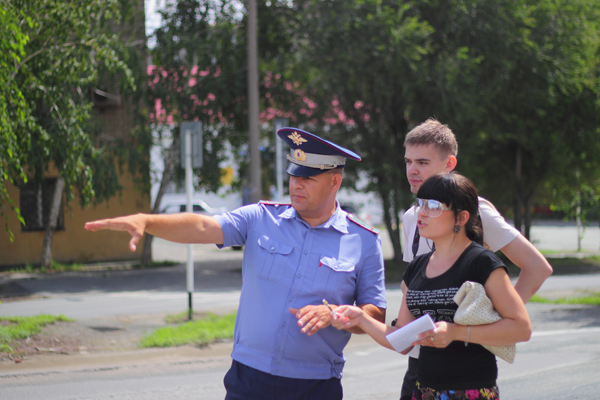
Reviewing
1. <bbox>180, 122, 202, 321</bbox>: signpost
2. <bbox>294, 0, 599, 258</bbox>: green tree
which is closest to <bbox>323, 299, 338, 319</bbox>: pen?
<bbox>180, 122, 202, 321</bbox>: signpost

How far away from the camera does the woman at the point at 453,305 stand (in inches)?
88.4

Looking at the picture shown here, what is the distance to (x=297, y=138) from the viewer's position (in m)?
2.82

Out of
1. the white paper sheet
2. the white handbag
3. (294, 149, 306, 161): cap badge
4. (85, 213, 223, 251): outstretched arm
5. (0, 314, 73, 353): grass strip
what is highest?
(294, 149, 306, 161): cap badge

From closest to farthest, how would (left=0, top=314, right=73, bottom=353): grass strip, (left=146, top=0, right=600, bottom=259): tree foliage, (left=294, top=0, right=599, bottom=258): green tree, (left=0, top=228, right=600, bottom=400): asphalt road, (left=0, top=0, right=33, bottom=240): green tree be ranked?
(left=0, top=228, right=600, bottom=400): asphalt road < (left=0, top=0, right=33, bottom=240): green tree < (left=0, top=314, right=73, bottom=353): grass strip < (left=294, top=0, right=599, bottom=258): green tree < (left=146, top=0, right=600, bottom=259): tree foliage

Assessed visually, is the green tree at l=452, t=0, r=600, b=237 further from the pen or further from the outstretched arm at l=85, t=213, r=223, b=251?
the pen

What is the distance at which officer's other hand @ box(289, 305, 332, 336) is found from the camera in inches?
91.4

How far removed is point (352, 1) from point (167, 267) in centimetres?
850

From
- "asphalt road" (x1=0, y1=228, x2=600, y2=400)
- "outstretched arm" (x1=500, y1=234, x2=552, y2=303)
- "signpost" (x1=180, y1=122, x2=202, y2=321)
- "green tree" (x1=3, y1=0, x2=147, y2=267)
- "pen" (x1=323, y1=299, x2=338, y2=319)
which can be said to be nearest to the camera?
"pen" (x1=323, y1=299, x2=338, y2=319)

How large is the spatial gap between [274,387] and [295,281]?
1.50ft

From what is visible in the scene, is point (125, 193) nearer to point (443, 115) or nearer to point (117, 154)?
point (117, 154)

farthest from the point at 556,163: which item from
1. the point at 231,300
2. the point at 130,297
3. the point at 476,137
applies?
the point at 130,297

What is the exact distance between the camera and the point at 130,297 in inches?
456

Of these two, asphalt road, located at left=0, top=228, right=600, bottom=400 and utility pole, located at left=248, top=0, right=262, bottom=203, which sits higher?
utility pole, located at left=248, top=0, right=262, bottom=203

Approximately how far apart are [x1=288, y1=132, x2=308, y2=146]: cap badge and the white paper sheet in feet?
3.34
